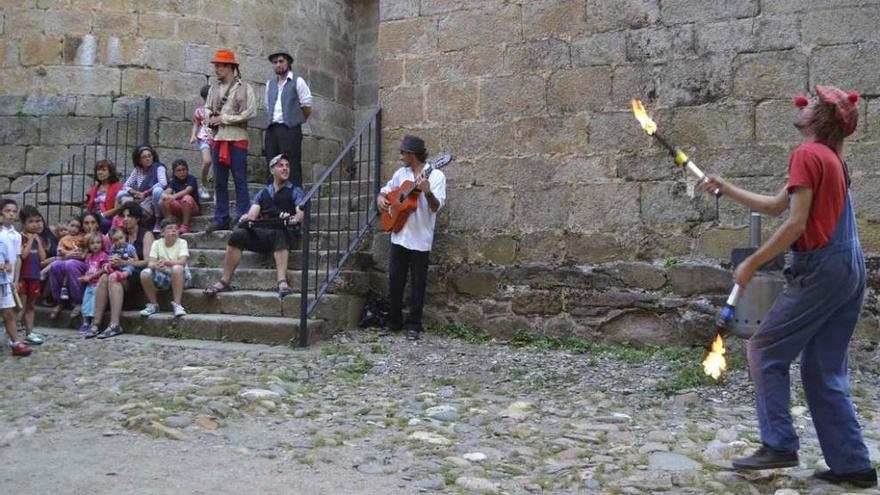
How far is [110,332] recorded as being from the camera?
7391 millimetres

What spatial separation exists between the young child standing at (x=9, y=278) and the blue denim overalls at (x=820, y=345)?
5.50 meters

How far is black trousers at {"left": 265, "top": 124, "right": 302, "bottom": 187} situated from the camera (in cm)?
862

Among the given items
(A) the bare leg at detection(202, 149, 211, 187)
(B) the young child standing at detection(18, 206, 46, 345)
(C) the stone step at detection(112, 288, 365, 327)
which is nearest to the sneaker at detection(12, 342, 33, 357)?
(B) the young child standing at detection(18, 206, 46, 345)

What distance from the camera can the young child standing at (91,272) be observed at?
7695mm

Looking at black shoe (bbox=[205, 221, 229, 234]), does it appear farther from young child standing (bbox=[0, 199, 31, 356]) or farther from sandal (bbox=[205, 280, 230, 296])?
young child standing (bbox=[0, 199, 31, 356])

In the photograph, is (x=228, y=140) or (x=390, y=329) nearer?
(x=390, y=329)

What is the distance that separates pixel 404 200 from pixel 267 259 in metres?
1.62

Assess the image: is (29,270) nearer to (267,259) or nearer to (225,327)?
(225,327)

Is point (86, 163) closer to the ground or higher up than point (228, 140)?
closer to the ground

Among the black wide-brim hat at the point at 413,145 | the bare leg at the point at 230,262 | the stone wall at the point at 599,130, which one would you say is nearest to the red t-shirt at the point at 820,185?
the stone wall at the point at 599,130

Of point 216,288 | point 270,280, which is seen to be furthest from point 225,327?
point 270,280

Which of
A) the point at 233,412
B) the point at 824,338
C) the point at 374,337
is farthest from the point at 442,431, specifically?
the point at 374,337

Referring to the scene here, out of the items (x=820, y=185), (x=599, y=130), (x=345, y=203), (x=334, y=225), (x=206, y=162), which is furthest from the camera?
(x=206, y=162)

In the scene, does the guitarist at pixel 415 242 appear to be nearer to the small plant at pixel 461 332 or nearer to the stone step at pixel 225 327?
the small plant at pixel 461 332
